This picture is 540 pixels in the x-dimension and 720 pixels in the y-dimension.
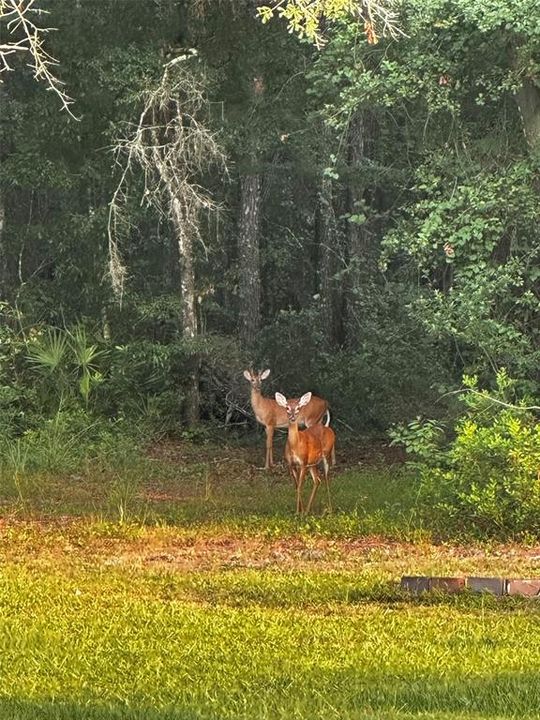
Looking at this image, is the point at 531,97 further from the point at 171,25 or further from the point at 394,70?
the point at 171,25

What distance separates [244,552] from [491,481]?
2.47m

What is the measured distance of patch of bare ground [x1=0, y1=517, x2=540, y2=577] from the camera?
39.0ft

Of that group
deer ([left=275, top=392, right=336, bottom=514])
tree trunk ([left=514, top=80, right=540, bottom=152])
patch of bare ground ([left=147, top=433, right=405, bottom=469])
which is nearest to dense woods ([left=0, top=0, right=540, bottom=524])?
tree trunk ([left=514, top=80, right=540, bottom=152])

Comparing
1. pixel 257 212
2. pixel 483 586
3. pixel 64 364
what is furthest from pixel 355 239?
pixel 483 586

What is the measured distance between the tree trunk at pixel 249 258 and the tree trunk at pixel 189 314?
247cm

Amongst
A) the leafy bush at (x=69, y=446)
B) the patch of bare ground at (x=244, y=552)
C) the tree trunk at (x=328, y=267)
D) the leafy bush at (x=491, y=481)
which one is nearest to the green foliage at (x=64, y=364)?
the leafy bush at (x=69, y=446)

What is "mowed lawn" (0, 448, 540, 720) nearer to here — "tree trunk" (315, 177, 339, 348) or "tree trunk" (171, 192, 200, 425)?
"tree trunk" (171, 192, 200, 425)

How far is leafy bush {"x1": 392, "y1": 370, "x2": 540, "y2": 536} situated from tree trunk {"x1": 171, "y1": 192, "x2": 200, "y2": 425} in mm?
9024

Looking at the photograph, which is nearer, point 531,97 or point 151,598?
point 151,598

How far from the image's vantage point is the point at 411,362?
22.8 meters

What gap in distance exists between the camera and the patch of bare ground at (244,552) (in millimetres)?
11875

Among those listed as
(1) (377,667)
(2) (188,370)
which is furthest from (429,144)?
(1) (377,667)

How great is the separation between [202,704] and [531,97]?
11.9m

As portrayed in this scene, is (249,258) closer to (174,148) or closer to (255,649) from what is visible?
(174,148)
